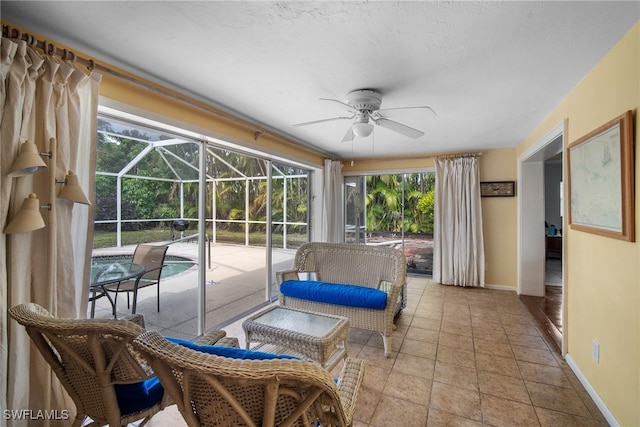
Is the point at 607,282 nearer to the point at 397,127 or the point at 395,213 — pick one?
the point at 397,127

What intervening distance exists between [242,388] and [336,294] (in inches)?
77.7

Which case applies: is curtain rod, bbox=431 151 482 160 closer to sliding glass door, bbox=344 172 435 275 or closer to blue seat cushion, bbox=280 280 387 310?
sliding glass door, bbox=344 172 435 275

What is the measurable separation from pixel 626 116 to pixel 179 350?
2.38 metres

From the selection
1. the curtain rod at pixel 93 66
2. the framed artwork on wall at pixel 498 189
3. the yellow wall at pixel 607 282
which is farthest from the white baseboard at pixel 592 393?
the curtain rod at pixel 93 66

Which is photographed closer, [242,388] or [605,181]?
[242,388]

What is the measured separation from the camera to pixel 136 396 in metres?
1.25

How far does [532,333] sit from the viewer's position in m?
2.93

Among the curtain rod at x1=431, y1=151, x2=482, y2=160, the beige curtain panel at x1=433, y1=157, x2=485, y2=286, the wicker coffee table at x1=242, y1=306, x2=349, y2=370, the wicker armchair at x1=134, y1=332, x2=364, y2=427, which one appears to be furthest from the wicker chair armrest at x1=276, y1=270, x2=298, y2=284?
the curtain rod at x1=431, y1=151, x2=482, y2=160

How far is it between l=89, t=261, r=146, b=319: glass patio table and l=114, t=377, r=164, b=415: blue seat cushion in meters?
1.10

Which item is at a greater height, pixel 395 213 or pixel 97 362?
pixel 395 213

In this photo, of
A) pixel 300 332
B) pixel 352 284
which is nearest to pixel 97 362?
pixel 300 332

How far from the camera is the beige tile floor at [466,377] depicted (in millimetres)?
1777

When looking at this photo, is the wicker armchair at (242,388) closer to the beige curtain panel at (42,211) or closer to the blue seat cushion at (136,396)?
the blue seat cushion at (136,396)

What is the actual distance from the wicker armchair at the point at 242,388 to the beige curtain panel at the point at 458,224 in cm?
425
